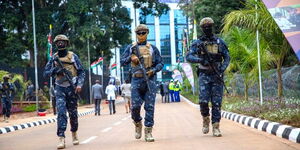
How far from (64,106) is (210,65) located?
271cm

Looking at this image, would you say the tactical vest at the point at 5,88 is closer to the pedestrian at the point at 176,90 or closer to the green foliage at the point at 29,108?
the green foliage at the point at 29,108

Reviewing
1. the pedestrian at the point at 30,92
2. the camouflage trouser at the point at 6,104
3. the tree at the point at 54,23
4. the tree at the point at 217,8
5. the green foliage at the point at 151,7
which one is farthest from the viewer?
the green foliage at the point at 151,7

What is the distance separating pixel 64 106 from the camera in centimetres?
827

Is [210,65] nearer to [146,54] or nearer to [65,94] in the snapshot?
[146,54]

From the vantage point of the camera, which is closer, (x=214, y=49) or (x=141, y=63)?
(x=141, y=63)

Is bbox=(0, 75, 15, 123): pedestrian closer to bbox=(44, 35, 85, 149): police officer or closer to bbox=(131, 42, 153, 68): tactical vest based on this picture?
bbox=(44, 35, 85, 149): police officer

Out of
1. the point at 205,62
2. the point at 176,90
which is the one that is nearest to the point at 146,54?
the point at 205,62

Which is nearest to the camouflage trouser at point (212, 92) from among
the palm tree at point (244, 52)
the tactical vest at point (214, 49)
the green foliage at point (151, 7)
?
the tactical vest at point (214, 49)

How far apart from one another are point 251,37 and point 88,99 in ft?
88.5

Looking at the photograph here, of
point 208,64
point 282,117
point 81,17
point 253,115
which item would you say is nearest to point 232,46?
point 253,115

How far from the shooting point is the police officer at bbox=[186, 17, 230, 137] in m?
8.70

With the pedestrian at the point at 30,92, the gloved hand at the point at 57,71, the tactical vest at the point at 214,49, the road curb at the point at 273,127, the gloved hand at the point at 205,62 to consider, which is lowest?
the road curb at the point at 273,127

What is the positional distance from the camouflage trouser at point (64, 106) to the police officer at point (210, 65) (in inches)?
89.3

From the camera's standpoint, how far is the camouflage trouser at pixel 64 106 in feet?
26.7
